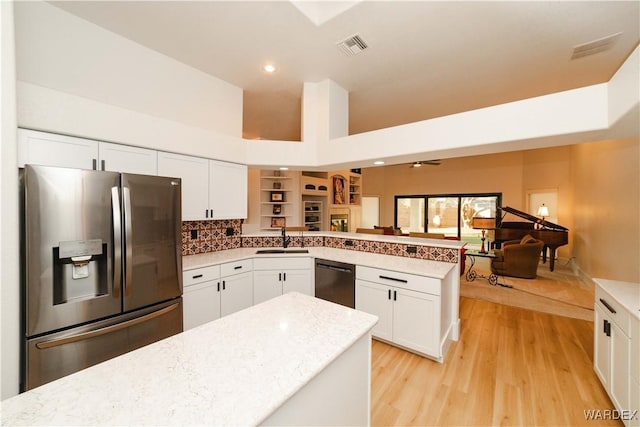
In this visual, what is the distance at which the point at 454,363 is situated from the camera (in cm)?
234

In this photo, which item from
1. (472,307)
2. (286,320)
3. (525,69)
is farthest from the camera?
(472,307)

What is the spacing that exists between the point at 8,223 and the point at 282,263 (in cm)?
224

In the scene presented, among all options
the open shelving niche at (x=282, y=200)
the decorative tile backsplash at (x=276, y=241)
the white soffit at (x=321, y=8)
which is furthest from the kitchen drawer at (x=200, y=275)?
the open shelving niche at (x=282, y=200)

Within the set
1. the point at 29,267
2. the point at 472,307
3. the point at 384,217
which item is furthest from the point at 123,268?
the point at 384,217

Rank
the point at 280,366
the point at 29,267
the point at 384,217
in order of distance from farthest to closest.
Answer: the point at 384,217, the point at 29,267, the point at 280,366

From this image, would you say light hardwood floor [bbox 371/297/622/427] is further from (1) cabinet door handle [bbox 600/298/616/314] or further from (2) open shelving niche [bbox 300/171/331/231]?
(2) open shelving niche [bbox 300/171/331/231]

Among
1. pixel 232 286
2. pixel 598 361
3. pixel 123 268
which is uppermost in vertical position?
pixel 123 268

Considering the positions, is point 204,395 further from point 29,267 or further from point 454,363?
point 454,363

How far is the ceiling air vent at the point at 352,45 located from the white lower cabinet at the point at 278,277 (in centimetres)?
241

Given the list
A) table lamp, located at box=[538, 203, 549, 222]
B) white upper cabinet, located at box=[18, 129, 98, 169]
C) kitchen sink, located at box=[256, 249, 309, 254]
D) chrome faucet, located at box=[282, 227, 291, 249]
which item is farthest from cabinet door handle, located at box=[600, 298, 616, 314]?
table lamp, located at box=[538, 203, 549, 222]

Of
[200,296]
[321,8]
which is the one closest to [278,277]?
[200,296]

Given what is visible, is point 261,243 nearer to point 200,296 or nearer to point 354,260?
point 200,296

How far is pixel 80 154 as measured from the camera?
1.94 meters

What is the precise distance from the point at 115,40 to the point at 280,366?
10.4 ft
